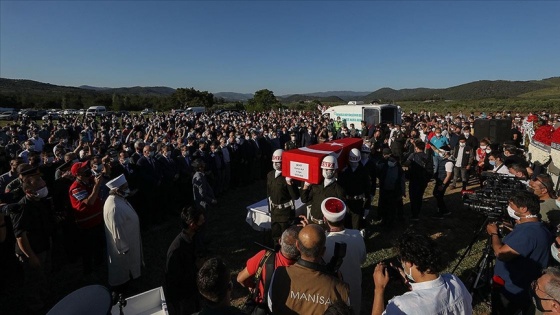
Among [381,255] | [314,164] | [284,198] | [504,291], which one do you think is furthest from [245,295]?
[504,291]

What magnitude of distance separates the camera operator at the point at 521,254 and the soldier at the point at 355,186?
2.55 meters

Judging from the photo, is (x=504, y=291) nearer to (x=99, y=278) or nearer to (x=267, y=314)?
(x=267, y=314)

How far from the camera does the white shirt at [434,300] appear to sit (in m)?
1.96

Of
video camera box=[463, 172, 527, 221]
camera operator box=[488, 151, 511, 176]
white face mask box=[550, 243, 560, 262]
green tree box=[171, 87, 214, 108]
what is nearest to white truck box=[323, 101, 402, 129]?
camera operator box=[488, 151, 511, 176]

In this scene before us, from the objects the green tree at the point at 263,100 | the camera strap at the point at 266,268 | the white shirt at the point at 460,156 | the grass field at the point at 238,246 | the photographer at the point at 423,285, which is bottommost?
the grass field at the point at 238,246

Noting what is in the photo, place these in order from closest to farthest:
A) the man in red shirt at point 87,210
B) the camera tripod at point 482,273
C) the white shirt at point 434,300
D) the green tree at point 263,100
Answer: the white shirt at point 434,300
the camera tripod at point 482,273
the man in red shirt at point 87,210
the green tree at point 263,100

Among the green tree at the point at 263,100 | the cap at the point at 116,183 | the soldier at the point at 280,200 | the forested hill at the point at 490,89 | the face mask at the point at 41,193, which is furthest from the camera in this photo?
the forested hill at the point at 490,89

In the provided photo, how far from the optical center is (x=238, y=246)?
6.41m

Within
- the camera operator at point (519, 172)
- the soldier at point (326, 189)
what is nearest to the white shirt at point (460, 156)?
the camera operator at point (519, 172)

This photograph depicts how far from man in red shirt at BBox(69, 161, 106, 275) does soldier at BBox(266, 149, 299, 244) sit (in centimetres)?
277

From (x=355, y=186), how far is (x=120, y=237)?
158 inches

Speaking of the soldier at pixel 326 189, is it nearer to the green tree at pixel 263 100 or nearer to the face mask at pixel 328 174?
the face mask at pixel 328 174

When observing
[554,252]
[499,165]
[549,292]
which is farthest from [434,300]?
[499,165]

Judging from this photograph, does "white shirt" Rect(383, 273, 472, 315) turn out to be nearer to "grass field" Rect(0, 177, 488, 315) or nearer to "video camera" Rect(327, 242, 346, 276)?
"video camera" Rect(327, 242, 346, 276)
